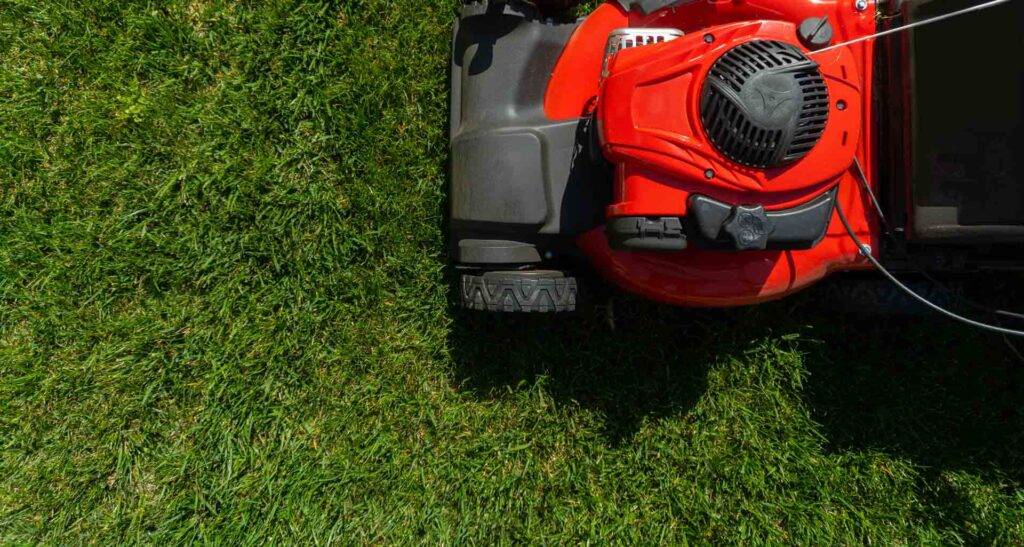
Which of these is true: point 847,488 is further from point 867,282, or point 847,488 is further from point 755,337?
A: point 867,282

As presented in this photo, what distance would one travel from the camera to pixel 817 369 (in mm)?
2279

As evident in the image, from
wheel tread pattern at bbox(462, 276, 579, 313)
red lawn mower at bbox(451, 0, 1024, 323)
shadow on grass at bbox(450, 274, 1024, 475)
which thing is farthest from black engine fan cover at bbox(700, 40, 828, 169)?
shadow on grass at bbox(450, 274, 1024, 475)

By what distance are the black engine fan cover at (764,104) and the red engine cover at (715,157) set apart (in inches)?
1.1

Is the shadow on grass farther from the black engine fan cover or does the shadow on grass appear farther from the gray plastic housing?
the black engine fan cover

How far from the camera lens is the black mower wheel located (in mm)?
1758

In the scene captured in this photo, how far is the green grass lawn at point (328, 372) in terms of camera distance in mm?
2262

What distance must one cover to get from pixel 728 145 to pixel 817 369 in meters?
1.27

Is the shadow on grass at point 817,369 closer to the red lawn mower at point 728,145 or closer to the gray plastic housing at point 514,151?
the red lawn mower at point 728,145

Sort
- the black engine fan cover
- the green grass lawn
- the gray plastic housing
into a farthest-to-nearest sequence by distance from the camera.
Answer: the green grass lawn, the gray plastic housing, the black engine fan cover

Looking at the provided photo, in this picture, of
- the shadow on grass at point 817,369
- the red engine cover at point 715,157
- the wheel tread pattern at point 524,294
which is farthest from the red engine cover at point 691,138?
the shadow on grass at point 817,369

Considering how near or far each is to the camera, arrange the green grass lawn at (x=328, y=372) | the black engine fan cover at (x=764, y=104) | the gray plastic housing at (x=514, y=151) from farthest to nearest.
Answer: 1. the green grass lawn at (x=328, y=372)
2. the gray plastic housing at (x=514, y=151)
3. the black engine fan cover at (x=764, y=104)

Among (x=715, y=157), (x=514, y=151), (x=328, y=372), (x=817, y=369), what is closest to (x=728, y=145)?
(x=715, y=157)

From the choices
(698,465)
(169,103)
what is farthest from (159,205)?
(698,465)

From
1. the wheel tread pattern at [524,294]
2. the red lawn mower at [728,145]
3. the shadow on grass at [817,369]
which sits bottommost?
the shadow on grass at [817,369]
